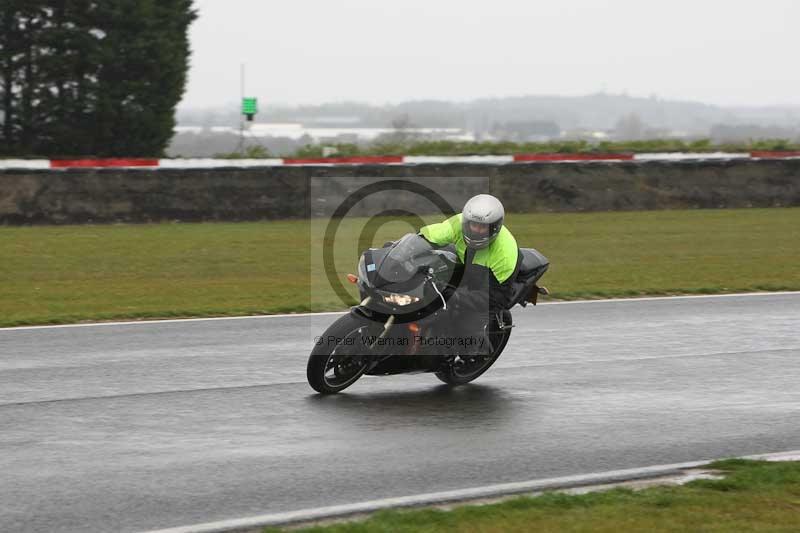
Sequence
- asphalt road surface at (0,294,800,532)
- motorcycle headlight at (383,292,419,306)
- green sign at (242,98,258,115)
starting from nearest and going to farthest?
asphalt road surface at (0,294,800,532) → motorcycle headlight at (383,292,419,306) → green sign at (242,98,258,115)

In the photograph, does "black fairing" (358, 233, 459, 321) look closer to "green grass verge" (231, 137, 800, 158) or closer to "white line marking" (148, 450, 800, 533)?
"white line marking" (148, 450, 800, 533)

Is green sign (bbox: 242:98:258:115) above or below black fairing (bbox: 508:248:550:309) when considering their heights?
above

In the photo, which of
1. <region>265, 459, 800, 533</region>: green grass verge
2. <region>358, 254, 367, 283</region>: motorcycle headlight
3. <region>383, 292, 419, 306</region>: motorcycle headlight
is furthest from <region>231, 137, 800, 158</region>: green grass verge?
<region>265, 459, 800, 533</region>: green grass verge

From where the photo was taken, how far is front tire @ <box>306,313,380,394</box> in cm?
895

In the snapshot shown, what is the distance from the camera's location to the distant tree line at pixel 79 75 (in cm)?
2830

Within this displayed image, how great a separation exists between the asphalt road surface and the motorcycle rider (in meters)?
0.69

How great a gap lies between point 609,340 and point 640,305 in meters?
2.58

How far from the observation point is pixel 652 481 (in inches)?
275

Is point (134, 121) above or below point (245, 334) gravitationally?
above

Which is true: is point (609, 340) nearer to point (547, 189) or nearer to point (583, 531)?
point (583, 531)

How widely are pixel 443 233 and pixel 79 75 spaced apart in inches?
856

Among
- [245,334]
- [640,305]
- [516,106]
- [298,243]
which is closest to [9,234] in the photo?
[298,243]

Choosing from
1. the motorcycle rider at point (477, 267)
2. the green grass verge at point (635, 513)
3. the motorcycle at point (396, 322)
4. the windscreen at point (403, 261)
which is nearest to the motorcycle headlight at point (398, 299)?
the motorcycle at point (396, 322)

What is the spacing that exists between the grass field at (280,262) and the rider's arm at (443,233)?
503 centimetres
